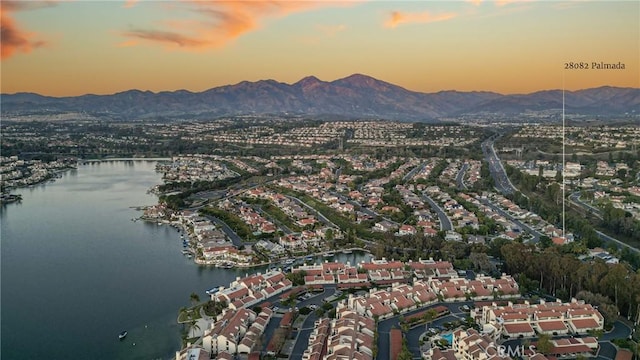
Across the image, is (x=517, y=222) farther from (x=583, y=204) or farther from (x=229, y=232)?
(x=229, y=232)

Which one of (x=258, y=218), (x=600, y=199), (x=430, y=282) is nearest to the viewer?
(x=430, y=282)

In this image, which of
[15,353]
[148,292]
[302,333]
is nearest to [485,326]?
[302,333]

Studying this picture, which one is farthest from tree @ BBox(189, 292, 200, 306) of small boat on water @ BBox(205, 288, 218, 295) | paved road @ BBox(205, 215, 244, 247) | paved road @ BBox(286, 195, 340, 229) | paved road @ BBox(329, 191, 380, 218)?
paved road @ BBox(329, 191, 380, 218)

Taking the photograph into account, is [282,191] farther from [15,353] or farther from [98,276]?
[15,353]

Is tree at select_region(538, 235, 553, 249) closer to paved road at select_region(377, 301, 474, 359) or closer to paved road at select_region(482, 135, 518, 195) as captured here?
paved road at select_region(377, 301, 474, 359)

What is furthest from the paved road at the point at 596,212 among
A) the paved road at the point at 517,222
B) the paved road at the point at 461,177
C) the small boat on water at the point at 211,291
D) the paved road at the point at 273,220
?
the small boat on water at the point at 211,291

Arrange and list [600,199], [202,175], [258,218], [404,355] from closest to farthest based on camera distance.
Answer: [404,355] → [258,218] → [600,199] → [202,175]

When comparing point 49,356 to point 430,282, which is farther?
point 430,282
